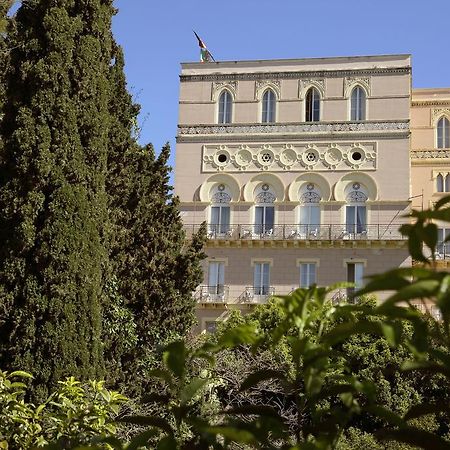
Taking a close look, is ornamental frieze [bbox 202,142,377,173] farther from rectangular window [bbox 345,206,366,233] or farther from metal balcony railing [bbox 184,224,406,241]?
metal balcony railing [bbox 184,224,406,241]

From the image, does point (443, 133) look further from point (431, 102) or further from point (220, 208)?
point (220, 208)

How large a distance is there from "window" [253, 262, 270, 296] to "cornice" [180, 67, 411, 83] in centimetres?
713

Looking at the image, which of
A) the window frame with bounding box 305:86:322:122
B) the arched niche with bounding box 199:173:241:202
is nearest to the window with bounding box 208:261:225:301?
the arched niche with bounding box 199:173:241:202

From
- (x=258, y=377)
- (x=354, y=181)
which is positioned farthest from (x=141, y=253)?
(x=354, y=181)

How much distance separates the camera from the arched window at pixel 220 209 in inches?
1156

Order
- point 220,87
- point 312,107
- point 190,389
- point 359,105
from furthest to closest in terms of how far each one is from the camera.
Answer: point 220,87
point 312,107
point 359,105
point 190,389

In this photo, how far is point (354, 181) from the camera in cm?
2889

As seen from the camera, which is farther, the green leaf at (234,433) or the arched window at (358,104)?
the arched window at (358,104)

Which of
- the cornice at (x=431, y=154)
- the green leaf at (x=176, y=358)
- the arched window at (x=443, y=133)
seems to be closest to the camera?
the green leaf at (x=176, y=358)

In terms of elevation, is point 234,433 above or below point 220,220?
below

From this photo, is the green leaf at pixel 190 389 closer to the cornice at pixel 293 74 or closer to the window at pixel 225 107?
the cornice at pixel 293 74

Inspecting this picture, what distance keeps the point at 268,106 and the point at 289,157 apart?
2247 mm

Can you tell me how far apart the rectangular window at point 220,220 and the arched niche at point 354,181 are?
4039mm

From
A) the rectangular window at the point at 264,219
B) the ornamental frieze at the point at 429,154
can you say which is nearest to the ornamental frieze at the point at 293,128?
the rectangular window at the point at 264,219
